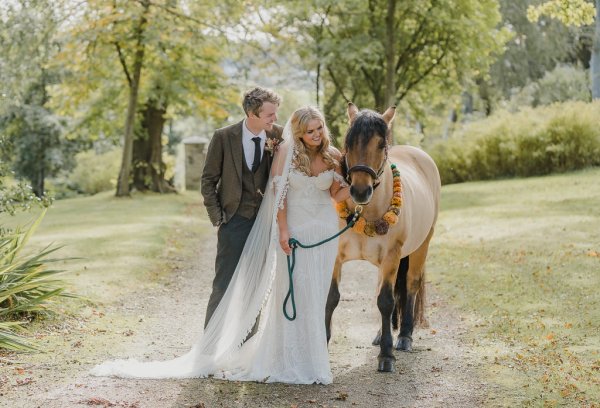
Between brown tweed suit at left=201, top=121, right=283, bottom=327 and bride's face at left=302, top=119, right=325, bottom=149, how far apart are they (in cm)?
47

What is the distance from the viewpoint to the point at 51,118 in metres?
34.5

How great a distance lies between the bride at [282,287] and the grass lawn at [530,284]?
147cm

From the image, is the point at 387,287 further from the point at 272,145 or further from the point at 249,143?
the point at 249,143

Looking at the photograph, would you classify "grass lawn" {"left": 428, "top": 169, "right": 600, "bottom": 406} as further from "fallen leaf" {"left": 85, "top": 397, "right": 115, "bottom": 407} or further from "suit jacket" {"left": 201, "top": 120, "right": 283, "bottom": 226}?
"fallen leaf" {"left": 85, "top": 397, "right": 115, "bottom": 407}

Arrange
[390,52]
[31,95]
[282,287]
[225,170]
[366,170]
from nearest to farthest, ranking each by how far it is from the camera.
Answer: [366,170], [282,287], [225,170], [390,52], [31,95]

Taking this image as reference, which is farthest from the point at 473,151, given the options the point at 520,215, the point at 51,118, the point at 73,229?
the point at 51,118

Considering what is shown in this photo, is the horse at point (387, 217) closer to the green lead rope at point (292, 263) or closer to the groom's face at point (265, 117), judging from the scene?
the green lead rope at point (292, 263)

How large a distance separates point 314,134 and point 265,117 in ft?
1.36

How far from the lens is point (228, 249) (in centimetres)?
620

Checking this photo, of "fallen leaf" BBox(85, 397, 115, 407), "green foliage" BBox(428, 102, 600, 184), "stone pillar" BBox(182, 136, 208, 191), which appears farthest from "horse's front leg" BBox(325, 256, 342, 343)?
"stone pillar" BBox(182, 136, 208, 191)

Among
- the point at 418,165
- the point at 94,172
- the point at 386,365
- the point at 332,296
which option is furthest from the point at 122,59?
the point at 386,365

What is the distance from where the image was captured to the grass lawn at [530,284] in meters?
6.03

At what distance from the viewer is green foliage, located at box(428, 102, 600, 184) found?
2336 centimetres

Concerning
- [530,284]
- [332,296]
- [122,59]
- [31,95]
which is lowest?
[530,284]
